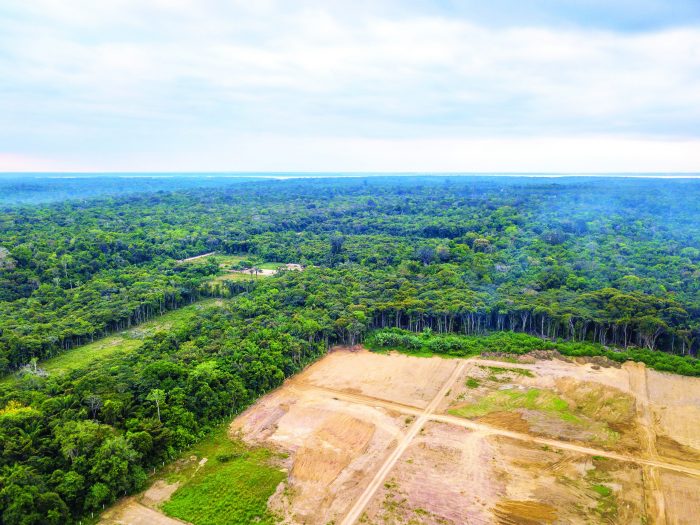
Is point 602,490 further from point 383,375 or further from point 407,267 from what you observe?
point 407,267

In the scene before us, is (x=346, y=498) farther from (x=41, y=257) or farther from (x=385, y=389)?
(x=41, y=257)

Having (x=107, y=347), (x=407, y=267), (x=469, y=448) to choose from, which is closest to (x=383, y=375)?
(x=469, y=448)

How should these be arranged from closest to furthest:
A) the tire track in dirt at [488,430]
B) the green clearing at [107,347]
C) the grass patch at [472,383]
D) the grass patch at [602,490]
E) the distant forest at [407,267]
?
1. the grass patch at [602,490]
2. the tire track in dirt at [488,430]
3. the grass patch at [472,383]
4. the green clearing at [107,347]
5. the distant forest at [407,267]

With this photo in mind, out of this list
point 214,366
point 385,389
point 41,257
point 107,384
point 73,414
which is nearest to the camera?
point 73,414

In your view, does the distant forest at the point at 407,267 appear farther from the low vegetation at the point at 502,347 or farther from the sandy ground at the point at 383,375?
the sandy ground at the point at 383,375

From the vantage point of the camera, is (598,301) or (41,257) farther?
(41,257)

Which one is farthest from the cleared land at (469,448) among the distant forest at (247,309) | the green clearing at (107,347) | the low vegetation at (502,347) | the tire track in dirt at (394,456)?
the green clearing at (107,347)

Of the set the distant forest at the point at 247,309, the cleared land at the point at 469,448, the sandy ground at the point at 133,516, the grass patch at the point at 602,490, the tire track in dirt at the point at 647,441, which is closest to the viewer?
the sandy ground at the point at 133,516

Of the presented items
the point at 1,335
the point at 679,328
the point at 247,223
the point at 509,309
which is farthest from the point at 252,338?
the point at 247,223
